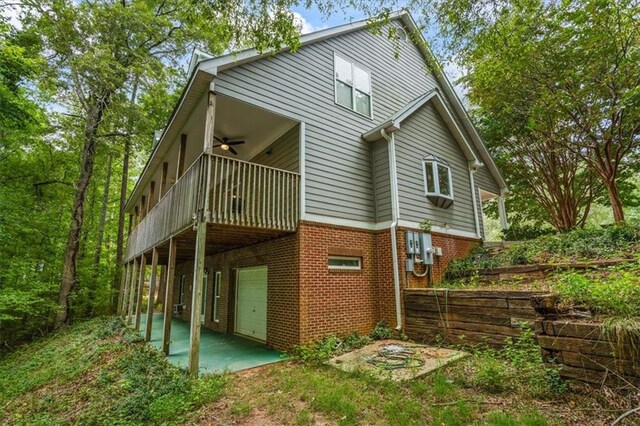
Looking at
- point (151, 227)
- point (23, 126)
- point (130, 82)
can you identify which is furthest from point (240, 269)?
point (130, 82)

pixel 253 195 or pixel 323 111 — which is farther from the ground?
pixel 323 111

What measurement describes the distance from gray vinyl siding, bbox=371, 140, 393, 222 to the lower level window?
140 centimetres

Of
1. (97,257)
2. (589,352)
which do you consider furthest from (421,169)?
(97,257)

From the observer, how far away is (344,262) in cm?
834

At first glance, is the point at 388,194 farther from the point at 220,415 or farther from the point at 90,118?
the point at 90,118

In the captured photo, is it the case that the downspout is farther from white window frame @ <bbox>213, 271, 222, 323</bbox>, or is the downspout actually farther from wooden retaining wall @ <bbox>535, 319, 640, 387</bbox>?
white window frame @ <bbox>213, 271, 222, 323</bbox>

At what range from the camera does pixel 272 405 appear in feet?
15.2

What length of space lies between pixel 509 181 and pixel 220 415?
1808cm

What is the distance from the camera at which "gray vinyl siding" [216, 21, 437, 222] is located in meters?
7.80

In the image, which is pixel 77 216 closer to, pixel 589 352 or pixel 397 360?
pixel 397 360

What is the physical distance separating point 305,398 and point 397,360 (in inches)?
85.2

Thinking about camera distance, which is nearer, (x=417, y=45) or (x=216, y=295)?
(x=216, y=295)

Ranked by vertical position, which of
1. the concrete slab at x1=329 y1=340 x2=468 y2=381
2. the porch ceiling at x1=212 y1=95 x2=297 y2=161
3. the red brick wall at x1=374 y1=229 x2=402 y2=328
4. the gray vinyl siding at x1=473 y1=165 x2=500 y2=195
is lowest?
the concrete slab at x1=329 y1=340 x2=468 y2=381

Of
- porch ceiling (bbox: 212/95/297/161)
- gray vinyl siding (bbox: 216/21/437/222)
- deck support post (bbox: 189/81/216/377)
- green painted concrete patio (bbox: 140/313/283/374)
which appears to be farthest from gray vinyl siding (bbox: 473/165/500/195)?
deck support post (bbox: 189/81/216/377)
